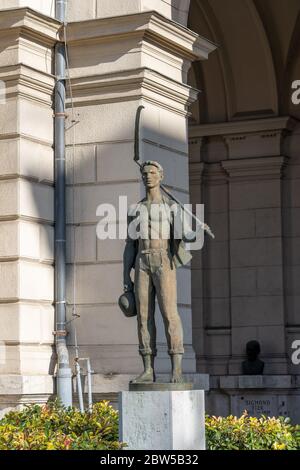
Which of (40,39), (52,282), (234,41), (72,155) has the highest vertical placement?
(234,41)

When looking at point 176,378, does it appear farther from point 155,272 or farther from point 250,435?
point 155,272

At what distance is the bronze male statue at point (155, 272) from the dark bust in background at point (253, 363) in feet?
33.4

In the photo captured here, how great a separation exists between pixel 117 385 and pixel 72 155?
3158mm

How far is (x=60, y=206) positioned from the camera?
1722 centimetres

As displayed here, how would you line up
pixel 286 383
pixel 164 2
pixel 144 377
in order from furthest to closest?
pixel 286 383
pixel 164 2
pixel 144 377

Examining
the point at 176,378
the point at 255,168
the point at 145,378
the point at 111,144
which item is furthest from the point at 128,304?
the point at 255,168

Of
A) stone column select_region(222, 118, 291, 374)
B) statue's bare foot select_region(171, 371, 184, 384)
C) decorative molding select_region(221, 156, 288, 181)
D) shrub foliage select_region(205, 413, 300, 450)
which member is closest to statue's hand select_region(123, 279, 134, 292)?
statue's bare foot select_region(171, 371, 184, 384)

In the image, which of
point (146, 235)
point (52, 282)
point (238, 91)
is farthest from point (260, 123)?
point (146, 235)

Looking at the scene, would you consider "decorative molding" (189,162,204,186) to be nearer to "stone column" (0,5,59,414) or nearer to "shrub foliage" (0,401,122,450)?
"stone column" (0,5,59,414)

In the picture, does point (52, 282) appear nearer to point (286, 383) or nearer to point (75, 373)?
point (75, 373)

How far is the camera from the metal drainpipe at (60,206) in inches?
666

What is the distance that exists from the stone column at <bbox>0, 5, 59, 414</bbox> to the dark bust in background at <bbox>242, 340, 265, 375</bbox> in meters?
7.41

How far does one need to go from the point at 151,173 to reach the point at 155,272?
3.45 feet

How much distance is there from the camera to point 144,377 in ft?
44.0
